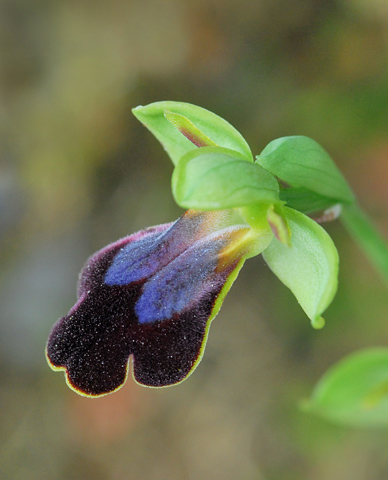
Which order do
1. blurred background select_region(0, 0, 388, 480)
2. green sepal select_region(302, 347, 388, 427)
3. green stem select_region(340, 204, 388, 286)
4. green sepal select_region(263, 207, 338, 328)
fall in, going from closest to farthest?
green sepal select_region(263, 207, 338, 328)
green stem select_region(340, 204, 388, 286)
green sepal select_region(302, 347, 388, 427)
blurred background select_region(0, 0, 388, 480)

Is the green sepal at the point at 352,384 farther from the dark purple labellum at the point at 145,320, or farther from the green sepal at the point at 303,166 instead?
the dark purple labellum at the point at 145,320

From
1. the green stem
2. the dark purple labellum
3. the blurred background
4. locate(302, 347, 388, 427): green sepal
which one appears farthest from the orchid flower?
the blurred background

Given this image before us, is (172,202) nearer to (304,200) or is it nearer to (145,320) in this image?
(304,200)

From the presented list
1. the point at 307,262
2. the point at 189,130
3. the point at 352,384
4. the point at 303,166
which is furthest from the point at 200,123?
the point at 352,384

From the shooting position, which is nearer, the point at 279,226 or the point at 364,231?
the point at 279,226

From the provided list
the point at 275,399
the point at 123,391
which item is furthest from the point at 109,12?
the point at 275,399

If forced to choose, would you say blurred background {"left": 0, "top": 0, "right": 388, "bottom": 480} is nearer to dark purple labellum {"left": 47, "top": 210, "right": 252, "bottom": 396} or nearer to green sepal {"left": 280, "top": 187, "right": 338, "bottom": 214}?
green sepal {"left": 280, "top": 187, "right": 338, "bottom": 214}
